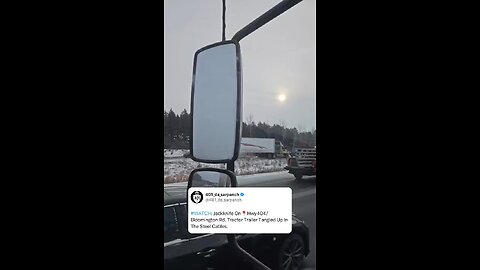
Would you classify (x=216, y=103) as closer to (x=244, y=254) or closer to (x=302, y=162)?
(x=302, y=162)

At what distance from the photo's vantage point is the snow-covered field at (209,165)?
75.8 inches

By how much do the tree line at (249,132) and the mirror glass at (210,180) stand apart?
0.49ft

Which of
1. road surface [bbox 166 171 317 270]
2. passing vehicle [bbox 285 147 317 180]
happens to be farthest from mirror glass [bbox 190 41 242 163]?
passing vehicle [bbox 285 147 317 180]

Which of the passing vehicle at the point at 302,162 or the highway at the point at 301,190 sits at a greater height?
the passing vehicle at the point at 302,162

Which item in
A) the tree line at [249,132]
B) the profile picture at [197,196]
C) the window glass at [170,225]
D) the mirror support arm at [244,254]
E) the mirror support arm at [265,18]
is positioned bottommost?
the mirror support arm at [244,254]

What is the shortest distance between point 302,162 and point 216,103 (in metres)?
0.49

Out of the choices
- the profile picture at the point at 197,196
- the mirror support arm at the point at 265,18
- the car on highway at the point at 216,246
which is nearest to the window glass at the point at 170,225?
the car on highway at the point at 216,246

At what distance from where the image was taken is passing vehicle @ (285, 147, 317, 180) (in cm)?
195

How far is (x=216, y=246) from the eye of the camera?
193 centimetres

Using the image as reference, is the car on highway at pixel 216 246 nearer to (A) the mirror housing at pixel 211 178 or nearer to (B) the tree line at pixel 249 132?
(A) the mirror housing at pixel 211 178
